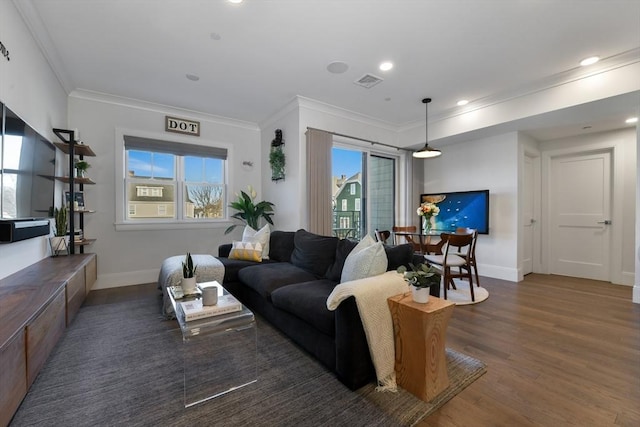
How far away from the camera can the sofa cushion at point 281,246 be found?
373 cm

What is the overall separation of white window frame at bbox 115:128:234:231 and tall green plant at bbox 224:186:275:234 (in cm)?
32

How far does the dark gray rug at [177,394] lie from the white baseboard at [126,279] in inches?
73.9

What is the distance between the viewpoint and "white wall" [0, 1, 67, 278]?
2.18m

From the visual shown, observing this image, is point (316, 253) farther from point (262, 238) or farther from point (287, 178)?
point (287, 178)

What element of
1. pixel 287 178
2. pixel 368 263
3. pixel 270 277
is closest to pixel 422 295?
pixel 368 263

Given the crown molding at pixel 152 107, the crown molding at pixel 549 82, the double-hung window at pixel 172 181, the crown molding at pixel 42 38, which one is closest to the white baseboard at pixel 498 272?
the crown molding at pixel 549 82

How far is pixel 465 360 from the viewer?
7.01 feet

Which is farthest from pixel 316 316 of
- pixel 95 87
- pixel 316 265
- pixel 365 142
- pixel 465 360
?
pixel 95 87

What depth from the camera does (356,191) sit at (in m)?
5.25

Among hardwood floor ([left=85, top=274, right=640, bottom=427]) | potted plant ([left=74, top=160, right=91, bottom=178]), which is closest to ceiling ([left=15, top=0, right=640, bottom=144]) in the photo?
potted plant ([left=74, top=160, right=91, bottom=178])

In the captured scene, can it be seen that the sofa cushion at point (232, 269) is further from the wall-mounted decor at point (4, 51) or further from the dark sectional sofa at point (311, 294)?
the wall-mounted decor at point (4, 51)

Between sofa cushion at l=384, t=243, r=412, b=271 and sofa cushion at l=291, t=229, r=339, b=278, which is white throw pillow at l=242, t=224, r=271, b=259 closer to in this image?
sofa cushion at l=291, t=229, r=339, b=278

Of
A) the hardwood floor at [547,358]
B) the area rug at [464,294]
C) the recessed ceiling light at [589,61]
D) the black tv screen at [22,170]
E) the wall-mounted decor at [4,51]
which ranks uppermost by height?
the recessed ceiling light at [589,61]

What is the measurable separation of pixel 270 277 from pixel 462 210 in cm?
396
